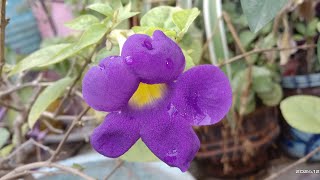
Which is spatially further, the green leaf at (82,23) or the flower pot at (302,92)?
the flower pot at (302,92)

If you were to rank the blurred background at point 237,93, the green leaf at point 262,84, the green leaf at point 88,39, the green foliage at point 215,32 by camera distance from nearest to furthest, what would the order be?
1. the green leaf at point 88,39
2. the blurred background at point 237,93
3. the green foliage at point 215,32
4. the green leaf at point 262,84

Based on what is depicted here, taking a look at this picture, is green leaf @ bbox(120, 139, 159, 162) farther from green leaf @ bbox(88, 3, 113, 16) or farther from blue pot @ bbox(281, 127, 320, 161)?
blue pot @ bbox(281, 127, 320, 161)

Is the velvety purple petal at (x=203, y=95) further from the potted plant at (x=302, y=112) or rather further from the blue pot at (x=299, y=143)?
the blue pot at (x=299, y=143)

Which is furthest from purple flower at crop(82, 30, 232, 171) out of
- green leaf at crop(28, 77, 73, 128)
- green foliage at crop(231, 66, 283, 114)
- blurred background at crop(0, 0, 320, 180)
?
green foliage at crop(231, 66, 283, 114)

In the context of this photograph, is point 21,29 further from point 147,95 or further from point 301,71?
point 147,95

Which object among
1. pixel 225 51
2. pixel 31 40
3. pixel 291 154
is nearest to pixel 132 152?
pixel 225 51

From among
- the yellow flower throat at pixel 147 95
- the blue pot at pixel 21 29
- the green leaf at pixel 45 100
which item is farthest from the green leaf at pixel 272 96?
the blue pot at pixel 21 29

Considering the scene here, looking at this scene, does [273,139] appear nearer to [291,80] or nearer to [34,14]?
[291,80]
